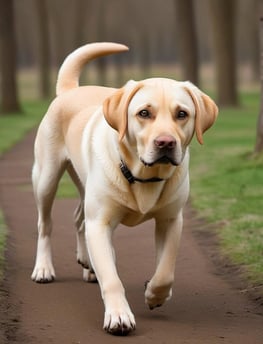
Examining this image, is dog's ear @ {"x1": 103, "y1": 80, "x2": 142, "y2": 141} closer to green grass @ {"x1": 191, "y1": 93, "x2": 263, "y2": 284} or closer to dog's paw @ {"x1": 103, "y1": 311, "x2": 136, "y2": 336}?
dog's paw @ {"x1": 103, "y1": 311, "x2": 136, "y2": 336}

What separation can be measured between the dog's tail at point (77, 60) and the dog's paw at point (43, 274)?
1292mm

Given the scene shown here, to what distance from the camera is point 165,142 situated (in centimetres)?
495

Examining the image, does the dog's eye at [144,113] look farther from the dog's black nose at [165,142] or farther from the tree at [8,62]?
the tree at [8,62]

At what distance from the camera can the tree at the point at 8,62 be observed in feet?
84.9

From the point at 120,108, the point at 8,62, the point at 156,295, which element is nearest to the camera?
the point at 120,108

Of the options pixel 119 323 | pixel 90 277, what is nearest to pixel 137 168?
pixel 119 323

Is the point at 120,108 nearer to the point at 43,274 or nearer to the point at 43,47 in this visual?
the point at 43,274

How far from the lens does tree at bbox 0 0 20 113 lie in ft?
84.9

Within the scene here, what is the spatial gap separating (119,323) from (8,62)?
72.8ft

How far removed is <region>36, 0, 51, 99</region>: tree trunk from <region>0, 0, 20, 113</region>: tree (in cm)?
771

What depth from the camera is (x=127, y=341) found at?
4.98m

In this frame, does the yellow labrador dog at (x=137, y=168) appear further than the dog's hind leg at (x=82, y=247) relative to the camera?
No

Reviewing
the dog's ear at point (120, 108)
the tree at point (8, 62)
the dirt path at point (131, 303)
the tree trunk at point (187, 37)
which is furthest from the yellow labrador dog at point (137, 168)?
the tree trunk at point (187, 37)

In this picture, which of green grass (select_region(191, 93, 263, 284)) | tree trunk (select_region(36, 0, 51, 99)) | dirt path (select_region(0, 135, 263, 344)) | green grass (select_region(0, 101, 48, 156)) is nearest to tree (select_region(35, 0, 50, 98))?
tree trunk (select_region(36, 0, 51, 99))
